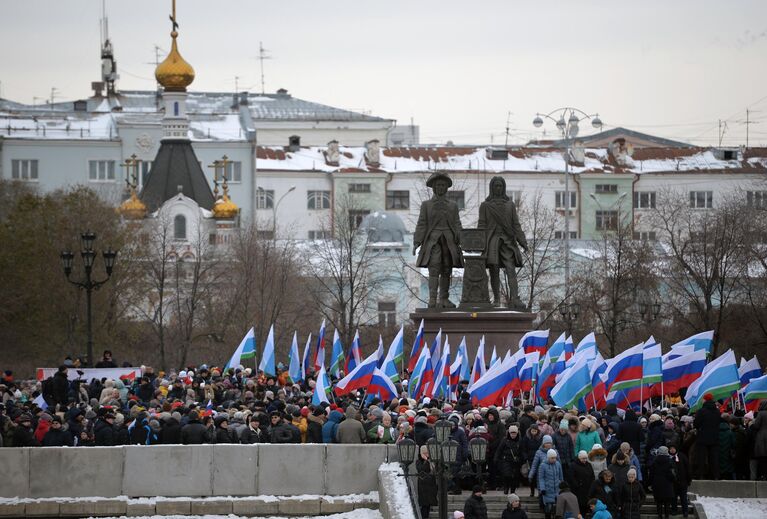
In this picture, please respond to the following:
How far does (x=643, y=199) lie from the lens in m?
110

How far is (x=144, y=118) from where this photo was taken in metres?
114

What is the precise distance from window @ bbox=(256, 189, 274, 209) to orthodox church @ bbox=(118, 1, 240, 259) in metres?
2.17

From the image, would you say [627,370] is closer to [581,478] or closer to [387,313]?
[581,478]

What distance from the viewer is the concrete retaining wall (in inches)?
1022

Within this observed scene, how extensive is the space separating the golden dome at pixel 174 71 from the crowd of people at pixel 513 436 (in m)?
76.3

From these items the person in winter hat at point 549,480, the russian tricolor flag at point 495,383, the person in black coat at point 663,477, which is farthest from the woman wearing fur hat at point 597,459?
the russian tricolor flag at point 495,383

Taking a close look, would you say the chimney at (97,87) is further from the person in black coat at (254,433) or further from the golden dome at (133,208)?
the person in black coat at (254,433)

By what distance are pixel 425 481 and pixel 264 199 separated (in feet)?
279

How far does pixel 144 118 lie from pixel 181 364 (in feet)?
179

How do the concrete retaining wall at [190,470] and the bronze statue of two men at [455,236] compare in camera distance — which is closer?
the concrete retaining wall at [190,470]

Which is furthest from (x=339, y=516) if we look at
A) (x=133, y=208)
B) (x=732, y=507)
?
(x=133, y=208)

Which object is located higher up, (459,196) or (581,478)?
(459,196)

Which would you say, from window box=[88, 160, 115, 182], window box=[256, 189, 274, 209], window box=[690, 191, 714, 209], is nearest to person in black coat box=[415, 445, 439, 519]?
window box=[256, 189, 274, 209]

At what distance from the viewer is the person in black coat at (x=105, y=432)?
2678cm
